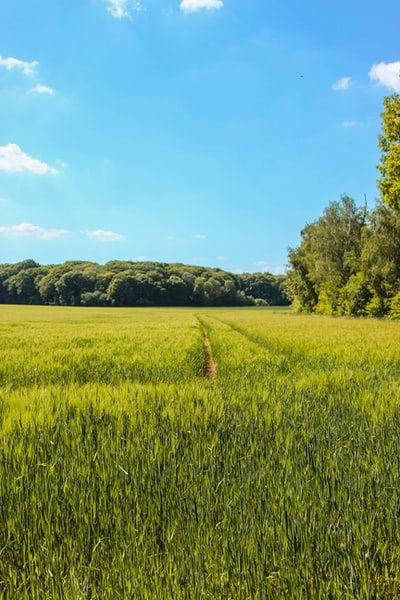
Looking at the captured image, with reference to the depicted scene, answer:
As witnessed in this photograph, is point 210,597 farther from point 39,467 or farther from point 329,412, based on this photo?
point 329,412

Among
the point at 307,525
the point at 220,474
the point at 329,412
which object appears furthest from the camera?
the point at 329,412

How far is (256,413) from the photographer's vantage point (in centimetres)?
455

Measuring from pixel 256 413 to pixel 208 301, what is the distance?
12235cm

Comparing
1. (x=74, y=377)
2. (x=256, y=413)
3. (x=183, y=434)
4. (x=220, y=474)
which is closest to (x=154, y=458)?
(x=220, y=474)

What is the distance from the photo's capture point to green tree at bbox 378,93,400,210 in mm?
25141

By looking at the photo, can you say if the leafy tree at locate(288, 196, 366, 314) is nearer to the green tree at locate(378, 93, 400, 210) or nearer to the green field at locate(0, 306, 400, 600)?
the green tree at locate(378, 93, 400, 210)

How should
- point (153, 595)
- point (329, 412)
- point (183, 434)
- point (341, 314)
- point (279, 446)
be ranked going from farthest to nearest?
point (341, 314) < point (329, 412) < point (183, 434) < point (279, 446) < point (153, 595)

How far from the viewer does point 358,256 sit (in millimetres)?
53781

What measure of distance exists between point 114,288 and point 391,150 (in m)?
98.1

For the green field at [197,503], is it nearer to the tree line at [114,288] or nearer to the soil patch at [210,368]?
the soil patch at [210,368]

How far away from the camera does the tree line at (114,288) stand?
116125 mm

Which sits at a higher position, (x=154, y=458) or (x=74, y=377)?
(x=154, y=458)

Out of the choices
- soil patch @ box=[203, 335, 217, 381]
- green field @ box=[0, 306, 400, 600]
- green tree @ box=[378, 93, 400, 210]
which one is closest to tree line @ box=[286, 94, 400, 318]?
green tree @ box=[378, 93, 400, 210]

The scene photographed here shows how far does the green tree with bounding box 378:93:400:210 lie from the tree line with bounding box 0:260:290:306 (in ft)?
319
